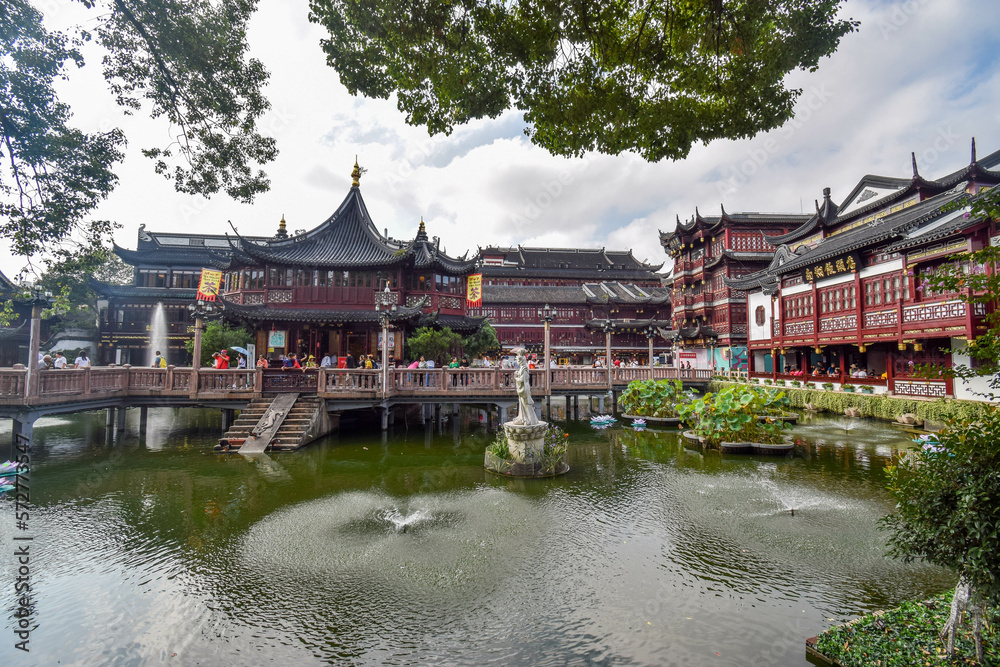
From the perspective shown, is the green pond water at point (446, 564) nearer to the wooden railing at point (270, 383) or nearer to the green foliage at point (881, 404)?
the wooden railing at point (270, 383)

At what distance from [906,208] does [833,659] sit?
26625mm

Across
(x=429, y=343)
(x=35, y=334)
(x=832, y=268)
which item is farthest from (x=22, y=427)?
(x=832, y=268)

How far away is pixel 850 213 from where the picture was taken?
26594 millimetres

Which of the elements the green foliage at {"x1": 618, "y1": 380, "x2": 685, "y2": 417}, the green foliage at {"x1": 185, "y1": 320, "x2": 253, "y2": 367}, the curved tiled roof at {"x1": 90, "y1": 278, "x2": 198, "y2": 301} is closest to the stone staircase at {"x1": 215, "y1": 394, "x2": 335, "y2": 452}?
the green foliage at {"x1": 185, "y1": 320, "x2": 253, "y2": 367}

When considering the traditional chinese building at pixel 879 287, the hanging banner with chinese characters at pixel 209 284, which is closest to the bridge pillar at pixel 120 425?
the hanging banner with chinese characters at pixel 209 284

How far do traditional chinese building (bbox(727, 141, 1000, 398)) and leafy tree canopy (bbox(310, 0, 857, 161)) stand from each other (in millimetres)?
12285

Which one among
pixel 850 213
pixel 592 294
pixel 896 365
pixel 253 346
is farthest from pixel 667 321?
pixel 253 346

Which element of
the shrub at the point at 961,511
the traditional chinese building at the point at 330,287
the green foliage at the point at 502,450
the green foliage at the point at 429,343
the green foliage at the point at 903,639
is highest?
the traditional chinese building at the point at 330,287

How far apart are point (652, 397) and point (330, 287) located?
658 inches

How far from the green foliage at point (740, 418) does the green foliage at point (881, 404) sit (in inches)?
76.6

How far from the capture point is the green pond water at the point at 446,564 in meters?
4.86

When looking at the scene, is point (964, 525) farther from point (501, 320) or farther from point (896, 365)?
point (501, 320)

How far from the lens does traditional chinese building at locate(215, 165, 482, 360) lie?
2220cm

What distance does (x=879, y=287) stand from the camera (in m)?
21.7
